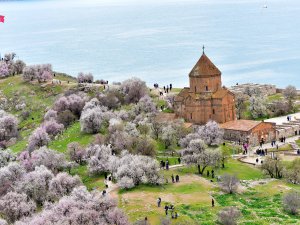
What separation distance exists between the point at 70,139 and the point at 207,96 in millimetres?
17013

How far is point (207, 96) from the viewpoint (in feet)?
214

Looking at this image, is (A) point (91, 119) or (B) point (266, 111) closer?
(A) point (91, 119)

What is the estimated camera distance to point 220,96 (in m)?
64.9

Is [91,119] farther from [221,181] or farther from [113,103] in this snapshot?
[221,181]

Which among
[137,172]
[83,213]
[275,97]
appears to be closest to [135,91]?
[275,97]

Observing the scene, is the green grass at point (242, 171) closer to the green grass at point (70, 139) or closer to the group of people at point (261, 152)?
the group of people at point (261, 152)

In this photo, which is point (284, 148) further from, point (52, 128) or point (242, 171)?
point (52, 128)

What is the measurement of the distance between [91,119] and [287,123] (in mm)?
23478

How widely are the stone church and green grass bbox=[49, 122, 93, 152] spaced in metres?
13.0

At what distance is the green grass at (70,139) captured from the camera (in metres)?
62.6

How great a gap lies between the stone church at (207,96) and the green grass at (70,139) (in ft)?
42.5

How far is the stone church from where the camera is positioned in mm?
65000

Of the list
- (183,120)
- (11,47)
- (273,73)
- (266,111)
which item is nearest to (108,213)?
(183,120)

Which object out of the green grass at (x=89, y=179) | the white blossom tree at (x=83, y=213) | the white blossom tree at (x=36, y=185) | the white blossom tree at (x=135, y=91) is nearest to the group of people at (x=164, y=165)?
the green grass at (x=89, y=179)
